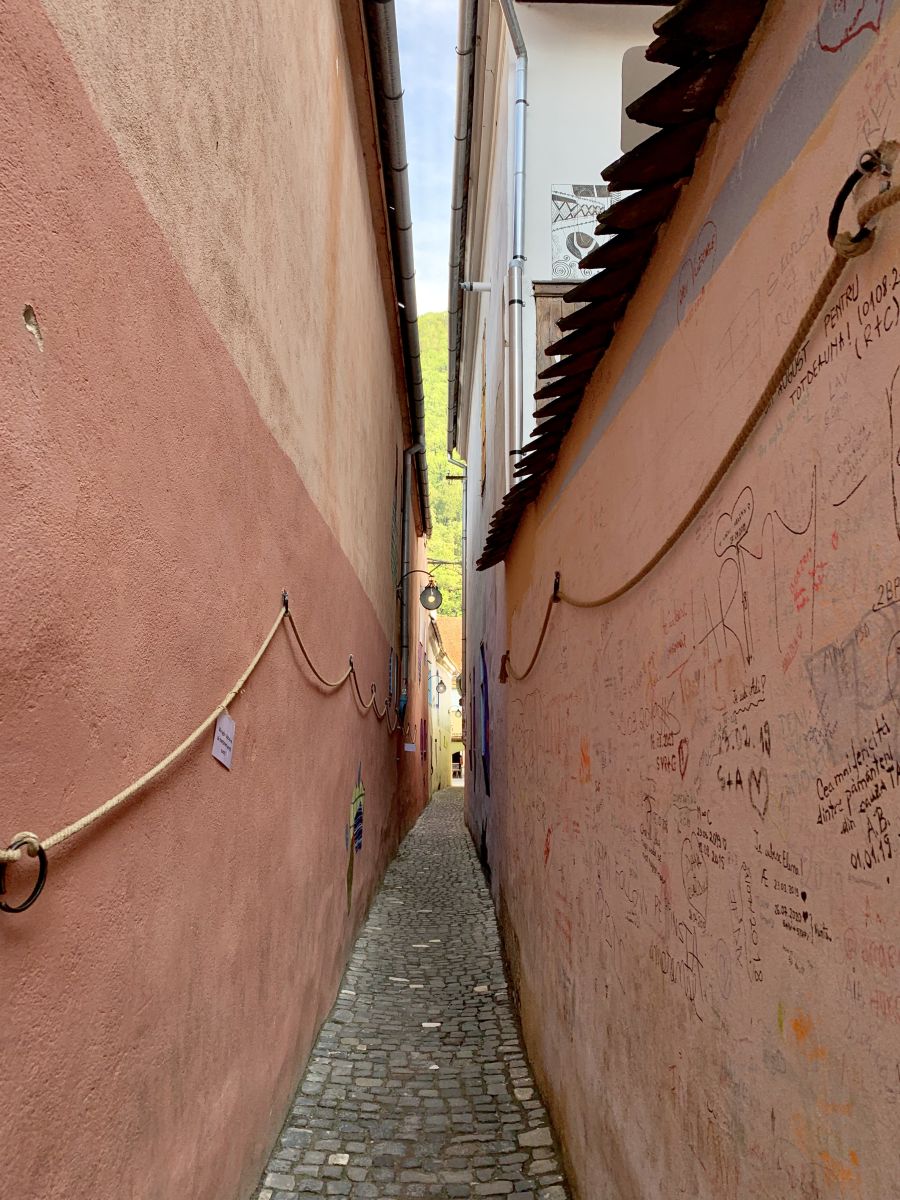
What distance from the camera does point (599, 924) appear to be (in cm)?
308

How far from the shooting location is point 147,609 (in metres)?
2.11

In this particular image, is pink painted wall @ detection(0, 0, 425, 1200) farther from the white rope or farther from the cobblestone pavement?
the cobblestone pavement

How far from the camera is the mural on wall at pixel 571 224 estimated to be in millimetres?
7324

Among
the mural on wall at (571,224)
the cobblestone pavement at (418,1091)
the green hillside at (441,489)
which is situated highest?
the green hillside at (441,489)

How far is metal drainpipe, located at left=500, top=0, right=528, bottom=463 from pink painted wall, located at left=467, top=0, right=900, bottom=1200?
4.03 metres

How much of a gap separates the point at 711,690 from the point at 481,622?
9606 millimetres

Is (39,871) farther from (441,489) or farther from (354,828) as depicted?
(441,489)

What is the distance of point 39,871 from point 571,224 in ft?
23.7

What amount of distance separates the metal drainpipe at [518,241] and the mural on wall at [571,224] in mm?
374

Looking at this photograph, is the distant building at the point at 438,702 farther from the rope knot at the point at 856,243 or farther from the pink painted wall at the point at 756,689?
the rope knot at the point at 856,243

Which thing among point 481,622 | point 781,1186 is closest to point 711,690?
point 781,1186

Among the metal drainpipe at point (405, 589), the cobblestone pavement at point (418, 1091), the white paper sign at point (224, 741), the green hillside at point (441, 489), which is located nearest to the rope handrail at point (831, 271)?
the white paper sign at point (224, 741)

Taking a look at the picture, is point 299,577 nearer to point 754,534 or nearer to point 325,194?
point 325,194

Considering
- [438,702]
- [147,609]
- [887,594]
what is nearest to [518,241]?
[147,609]
